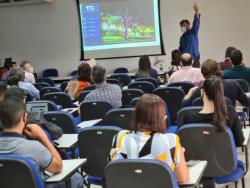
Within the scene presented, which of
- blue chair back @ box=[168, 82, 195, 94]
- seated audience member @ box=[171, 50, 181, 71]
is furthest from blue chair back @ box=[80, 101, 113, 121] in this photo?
seated audience member @ box=[171, 50, 181, 71]

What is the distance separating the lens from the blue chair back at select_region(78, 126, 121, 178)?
3.42 metres

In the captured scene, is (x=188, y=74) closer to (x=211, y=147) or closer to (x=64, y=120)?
(x=64, y=120)

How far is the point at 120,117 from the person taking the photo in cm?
415

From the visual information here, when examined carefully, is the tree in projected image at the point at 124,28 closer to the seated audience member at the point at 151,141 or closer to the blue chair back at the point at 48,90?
the blue chair back at the point at 48,90

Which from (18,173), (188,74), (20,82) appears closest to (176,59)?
(188,74)

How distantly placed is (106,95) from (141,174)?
2883 millimetres

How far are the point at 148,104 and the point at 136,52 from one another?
890cm

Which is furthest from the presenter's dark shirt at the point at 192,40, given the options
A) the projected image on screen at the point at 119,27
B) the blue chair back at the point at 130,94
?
the blue chair back at the point at 130,94

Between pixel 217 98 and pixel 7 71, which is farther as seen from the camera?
pixel 7 71

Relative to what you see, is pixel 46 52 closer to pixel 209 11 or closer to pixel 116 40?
pixel 116 40

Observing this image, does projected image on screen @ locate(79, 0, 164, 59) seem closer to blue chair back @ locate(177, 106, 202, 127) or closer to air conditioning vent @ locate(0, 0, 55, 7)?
air conditioning vent @ locate(0, 0, 55, 7)

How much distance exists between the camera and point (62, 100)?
6.08 meters

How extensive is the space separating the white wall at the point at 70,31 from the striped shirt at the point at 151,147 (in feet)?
28.4

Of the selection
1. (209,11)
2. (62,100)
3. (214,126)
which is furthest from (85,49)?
(214,126)
